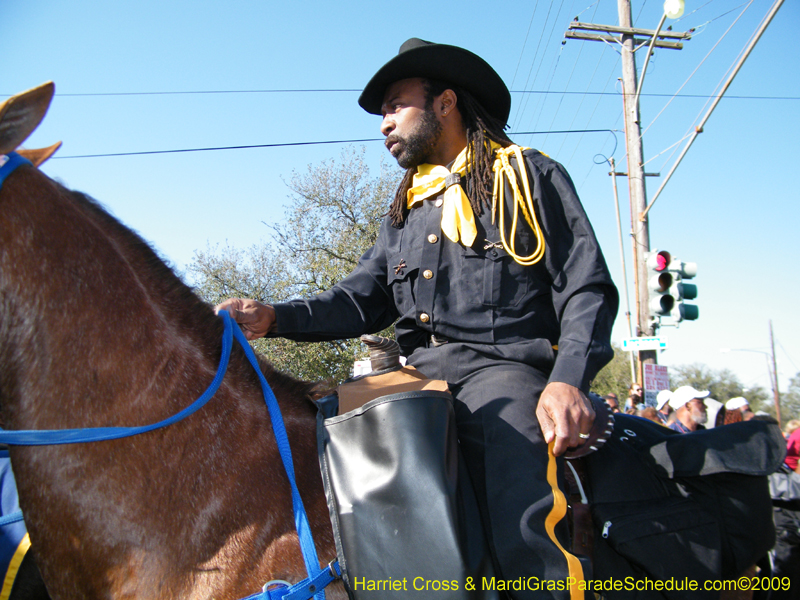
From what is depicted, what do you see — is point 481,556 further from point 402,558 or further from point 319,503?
point 319,503

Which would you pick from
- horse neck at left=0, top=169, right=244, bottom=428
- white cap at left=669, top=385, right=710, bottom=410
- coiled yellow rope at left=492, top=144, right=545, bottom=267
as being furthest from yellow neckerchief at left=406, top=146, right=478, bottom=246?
white cap at left=669, top=385, right=710, bottom=410

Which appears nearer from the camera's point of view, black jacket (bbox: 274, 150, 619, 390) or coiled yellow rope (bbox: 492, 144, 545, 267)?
black jacket (bbox: 274, 150, 619, 390)

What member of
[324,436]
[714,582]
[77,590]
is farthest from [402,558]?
[714,582]

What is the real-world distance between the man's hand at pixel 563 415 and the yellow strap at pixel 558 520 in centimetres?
A: 4

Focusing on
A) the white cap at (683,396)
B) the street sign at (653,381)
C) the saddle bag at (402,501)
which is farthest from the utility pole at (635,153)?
the saddle bag at (402,501)

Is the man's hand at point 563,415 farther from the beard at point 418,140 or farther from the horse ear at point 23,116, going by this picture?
the horse ear at point 23,116

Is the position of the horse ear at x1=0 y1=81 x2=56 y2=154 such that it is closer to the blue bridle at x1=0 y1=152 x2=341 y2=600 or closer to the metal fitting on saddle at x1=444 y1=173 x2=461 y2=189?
the blue bridle at x1=0 y1=152 x2=341 y2=600

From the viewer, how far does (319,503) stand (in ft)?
5.42

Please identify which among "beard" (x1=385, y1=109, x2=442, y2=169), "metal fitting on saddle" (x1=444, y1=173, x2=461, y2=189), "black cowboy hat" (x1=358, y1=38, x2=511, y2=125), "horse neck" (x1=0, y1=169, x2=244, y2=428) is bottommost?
"horse neck" (x1=0, y1=169, x2=244, y2=428)

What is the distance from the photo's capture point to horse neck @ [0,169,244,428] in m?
1.47

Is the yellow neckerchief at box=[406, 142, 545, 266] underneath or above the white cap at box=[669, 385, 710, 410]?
above

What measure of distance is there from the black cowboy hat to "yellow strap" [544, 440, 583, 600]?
1.65 meters

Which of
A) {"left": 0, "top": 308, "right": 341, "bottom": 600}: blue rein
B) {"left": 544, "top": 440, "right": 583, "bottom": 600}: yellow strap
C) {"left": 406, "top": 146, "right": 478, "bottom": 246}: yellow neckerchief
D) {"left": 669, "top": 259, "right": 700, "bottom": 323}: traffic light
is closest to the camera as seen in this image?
{"left": 0, "top": 308, "right": 341, "bottom": 600}: blue rein

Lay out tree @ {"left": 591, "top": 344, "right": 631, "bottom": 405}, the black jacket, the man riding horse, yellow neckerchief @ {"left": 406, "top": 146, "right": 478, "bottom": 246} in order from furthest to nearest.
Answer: tree @ {"left": 591, "top": 344, "right": 631, "bottom": 405} < yellow neckerchief @ {"left": 406, "top": 146, "right": 478, "bottom": 246} < the black jacket < the man riding horse
